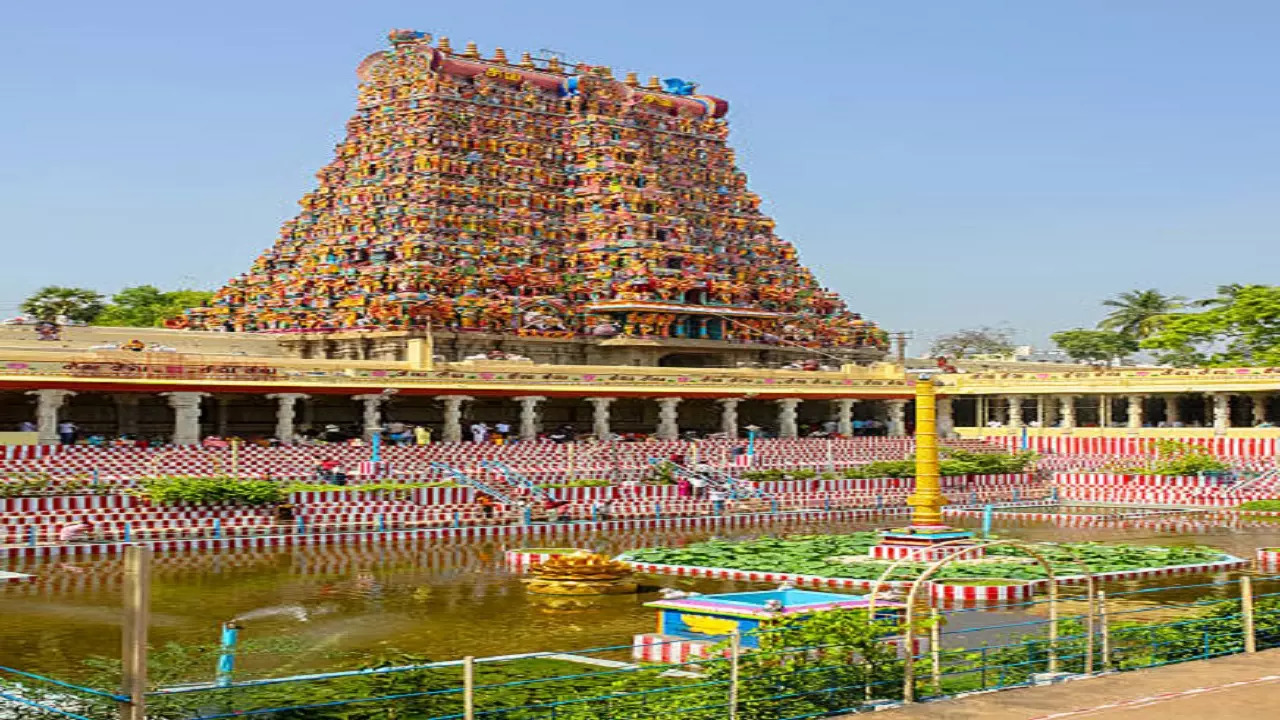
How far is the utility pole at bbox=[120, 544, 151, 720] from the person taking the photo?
1280cm

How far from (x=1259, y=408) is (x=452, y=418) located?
3823cm

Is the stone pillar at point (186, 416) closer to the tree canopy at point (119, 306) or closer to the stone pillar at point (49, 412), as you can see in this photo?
the stone pillar at point (49, 412)

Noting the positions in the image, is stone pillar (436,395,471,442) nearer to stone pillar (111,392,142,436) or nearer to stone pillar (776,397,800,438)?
stone pillar (111,392,142,436)

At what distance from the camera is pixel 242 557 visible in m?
35.4

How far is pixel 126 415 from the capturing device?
5859 cm

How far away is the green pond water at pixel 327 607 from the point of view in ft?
74.8

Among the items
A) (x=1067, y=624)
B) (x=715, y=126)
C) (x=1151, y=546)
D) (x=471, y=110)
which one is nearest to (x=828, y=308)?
(x=715, y=126)

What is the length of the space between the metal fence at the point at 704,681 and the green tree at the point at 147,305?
9203 cm

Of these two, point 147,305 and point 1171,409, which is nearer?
point 1171,409

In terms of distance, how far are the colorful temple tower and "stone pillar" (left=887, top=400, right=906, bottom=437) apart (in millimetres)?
7741

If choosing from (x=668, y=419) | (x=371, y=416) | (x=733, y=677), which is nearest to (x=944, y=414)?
(x=668, y=419)

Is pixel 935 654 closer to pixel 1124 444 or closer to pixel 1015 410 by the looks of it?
pixel 1124 444

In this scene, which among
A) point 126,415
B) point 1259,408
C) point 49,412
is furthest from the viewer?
point 1259,408

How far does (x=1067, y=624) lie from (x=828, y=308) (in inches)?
2725
